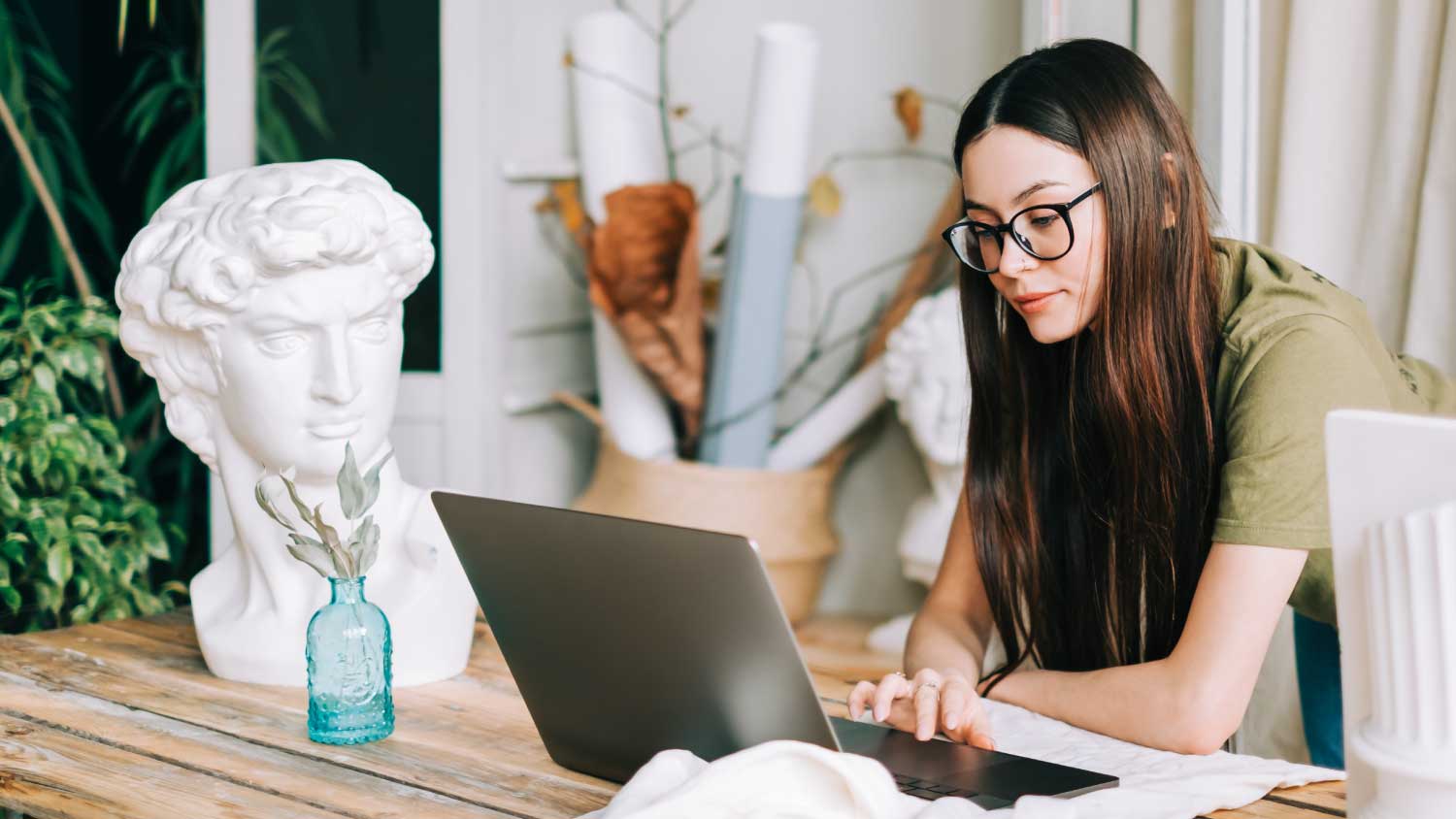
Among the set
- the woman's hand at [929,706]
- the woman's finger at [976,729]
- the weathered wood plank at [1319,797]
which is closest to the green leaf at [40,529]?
the woman's hand at [929,706]

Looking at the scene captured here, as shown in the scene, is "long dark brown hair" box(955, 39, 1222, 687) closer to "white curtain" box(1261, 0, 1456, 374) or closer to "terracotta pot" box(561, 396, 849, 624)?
"white curtain" box(1261, 0, 1456, 374)

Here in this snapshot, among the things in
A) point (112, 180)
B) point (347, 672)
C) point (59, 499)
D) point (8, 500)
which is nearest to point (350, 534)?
point (347, 672)

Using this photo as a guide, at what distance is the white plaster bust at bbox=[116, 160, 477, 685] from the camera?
1.51 metres

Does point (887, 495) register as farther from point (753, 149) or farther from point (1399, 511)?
point (1399, 511)

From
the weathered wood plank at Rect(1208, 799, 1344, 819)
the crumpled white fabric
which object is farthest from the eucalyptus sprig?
the weathered wood plank at Rect(1208, 799, 1344, 819)

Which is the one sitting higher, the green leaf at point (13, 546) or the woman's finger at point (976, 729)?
the woman's finger at point (976, 729)

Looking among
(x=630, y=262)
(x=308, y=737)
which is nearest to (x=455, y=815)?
(x=308, y=737)

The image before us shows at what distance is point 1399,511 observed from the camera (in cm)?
77

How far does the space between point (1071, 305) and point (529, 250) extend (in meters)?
2.20

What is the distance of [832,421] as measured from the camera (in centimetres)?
305

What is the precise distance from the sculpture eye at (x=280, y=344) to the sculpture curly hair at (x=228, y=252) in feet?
0.16

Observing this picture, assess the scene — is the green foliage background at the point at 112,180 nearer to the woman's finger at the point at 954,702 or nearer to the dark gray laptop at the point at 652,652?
the dark gray laptop at the point at 652,652

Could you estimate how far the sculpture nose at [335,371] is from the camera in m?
1.54

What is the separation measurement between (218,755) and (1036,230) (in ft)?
3.01
